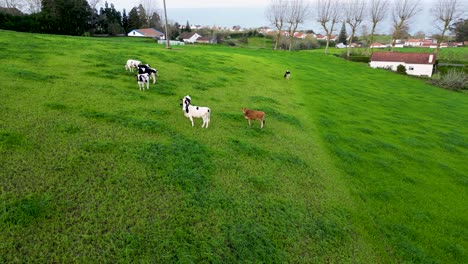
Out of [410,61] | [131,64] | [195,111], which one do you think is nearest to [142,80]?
[131,64]

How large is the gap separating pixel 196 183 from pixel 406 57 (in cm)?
6456

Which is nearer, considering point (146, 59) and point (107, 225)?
point (107, 225)

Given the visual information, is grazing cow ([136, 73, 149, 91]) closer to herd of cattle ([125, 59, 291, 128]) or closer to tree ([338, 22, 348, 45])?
herd of cattle ([125, 59, 291, 128])

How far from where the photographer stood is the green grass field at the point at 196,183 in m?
4.54

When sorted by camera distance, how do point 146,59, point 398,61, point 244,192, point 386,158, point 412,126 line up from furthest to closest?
1. point 398,61
2. point 146,59
3. point 412,126
4. point 386,158
5. point 244,192

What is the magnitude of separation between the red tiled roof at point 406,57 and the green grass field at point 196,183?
48.7 m

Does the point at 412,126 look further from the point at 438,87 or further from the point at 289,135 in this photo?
the point at 438,87

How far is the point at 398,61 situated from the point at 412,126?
49.7 metres

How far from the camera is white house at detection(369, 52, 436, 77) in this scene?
53219 mm

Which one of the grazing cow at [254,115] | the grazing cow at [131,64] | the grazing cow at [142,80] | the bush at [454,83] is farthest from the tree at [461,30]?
the grazing cow at [142,80]

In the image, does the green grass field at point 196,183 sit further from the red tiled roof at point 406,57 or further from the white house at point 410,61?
the red tiled roof at point 406,57

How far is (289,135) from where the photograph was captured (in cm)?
1036

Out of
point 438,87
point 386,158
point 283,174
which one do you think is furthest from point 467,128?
point 438,87

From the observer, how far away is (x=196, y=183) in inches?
239
